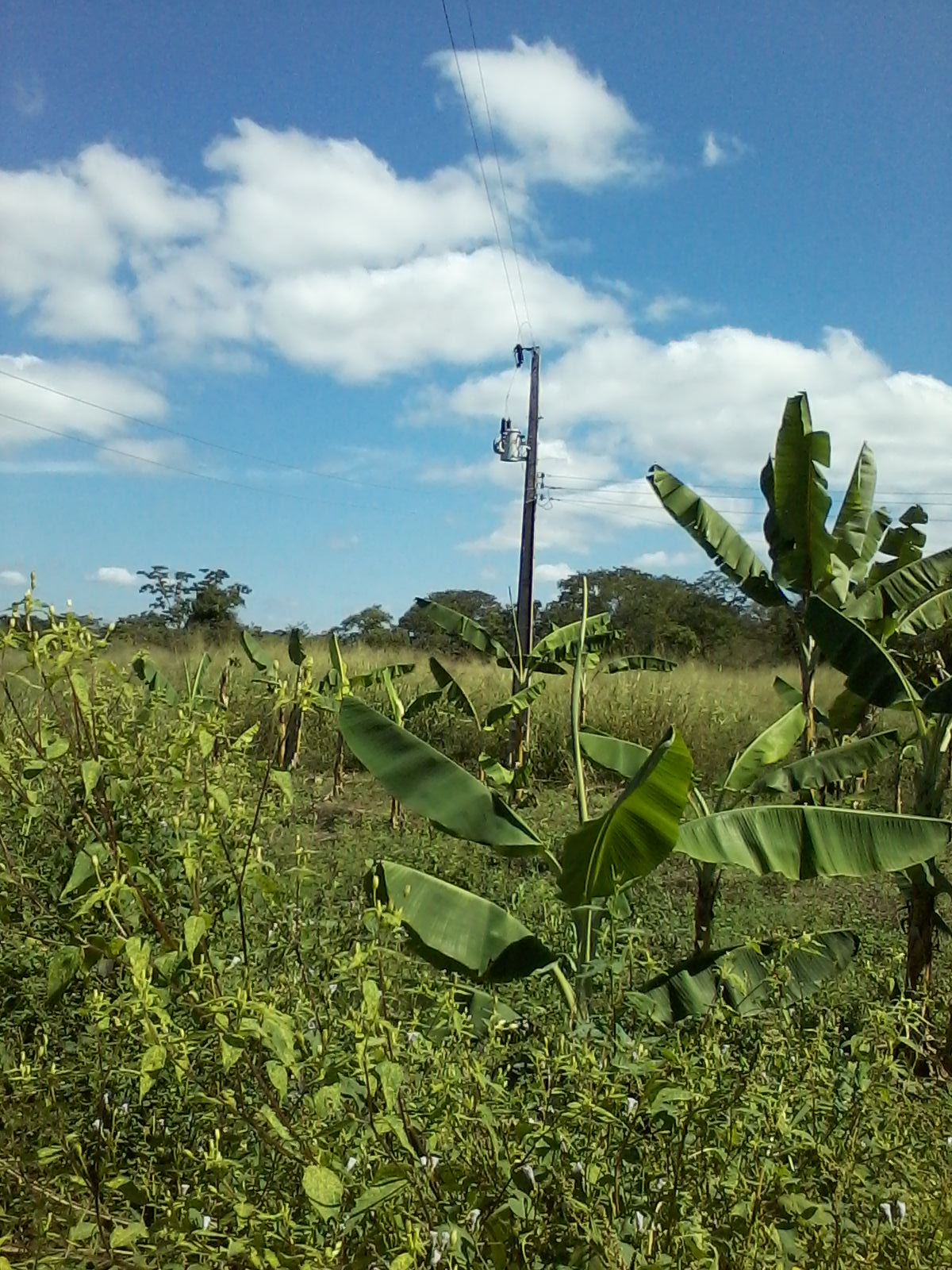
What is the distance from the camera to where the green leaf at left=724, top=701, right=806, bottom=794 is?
15.9ft

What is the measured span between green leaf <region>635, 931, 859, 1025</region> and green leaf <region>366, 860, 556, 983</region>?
16.0 inches

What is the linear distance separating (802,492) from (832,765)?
2.48 meters

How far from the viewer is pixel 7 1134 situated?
2502mm

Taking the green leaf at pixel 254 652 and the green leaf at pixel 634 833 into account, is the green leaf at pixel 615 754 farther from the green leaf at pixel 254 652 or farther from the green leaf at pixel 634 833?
the green leaf at pixel 254 652

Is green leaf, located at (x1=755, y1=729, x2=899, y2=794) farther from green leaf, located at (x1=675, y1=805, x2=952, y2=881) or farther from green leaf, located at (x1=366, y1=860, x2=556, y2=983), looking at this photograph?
green leaf, located at (x1=366, y1=860, x2=556, y2=983)

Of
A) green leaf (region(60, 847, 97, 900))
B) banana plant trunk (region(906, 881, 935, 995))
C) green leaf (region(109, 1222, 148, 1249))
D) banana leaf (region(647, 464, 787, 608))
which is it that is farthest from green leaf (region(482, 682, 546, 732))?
green leaf (region(109, 1222, 148, 1249))

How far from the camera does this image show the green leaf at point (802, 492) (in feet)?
21.9

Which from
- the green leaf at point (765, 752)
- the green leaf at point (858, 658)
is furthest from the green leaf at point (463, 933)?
the green leaf at point (858, 658)

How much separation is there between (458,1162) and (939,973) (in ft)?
14.0

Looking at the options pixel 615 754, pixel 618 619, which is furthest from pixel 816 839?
pixel 618 619

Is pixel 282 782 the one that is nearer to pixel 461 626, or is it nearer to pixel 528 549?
pixel 461 626

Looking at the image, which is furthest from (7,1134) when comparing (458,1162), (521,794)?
(521,794)

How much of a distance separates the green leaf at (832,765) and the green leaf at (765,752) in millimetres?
113

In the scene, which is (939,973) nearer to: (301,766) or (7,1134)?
(7,1134)
